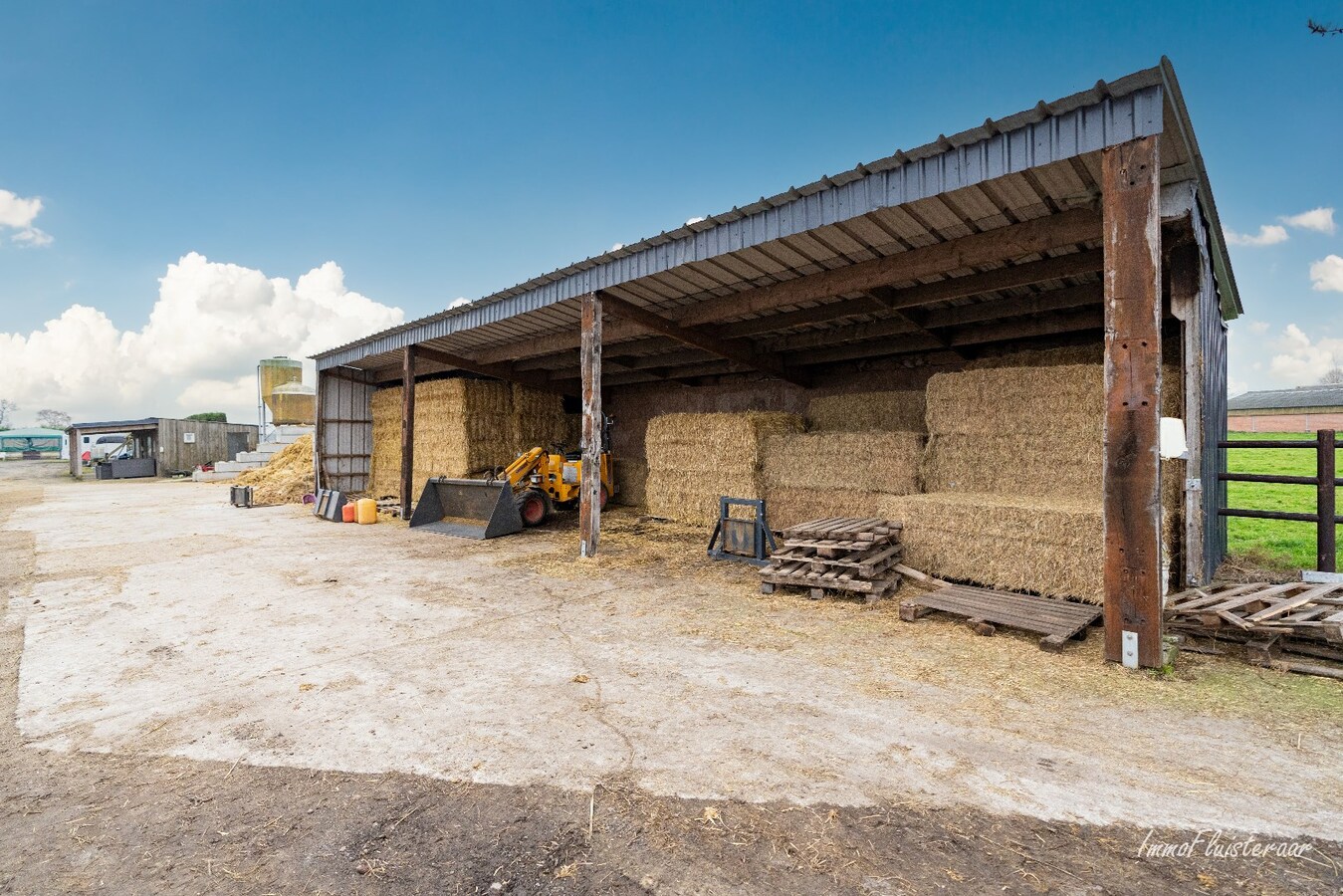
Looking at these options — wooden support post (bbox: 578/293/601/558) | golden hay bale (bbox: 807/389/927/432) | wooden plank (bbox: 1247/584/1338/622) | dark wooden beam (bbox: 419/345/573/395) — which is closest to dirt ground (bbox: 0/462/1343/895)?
wooden plank (bbox: 1247/584/1338/622)

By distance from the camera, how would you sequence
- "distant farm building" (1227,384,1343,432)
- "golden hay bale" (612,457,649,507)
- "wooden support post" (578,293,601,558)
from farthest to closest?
"distant farm building" (1227,384,1343,432), "golden hay bale" (612,457,649,507), "wooden support post" (578,293,601,558)

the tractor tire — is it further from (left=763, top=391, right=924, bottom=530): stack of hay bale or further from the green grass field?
the green grass field

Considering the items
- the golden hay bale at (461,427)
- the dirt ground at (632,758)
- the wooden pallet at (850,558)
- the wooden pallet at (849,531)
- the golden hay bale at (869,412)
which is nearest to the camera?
the dirt ground at (632,758)

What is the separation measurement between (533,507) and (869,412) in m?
6.81

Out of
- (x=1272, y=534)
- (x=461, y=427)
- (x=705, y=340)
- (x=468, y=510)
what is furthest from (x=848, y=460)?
(x=461, y=427)

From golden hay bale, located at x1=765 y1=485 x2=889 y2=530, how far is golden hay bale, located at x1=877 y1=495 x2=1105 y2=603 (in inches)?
81.3

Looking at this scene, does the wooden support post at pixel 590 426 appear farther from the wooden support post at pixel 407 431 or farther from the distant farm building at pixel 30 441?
the distant farm building at pixel 30 441

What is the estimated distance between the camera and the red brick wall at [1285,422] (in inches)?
1674

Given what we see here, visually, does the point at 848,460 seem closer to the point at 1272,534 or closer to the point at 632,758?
the point at 1272,534

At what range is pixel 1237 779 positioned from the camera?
286 centimetres

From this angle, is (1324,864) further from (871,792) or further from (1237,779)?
(871,792)

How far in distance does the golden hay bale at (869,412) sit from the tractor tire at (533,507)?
19.1ft

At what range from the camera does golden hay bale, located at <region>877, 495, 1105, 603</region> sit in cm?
586

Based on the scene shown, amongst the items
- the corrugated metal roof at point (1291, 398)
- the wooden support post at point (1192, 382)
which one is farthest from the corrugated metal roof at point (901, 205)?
the corrugated metal roof at point (1291, 398)
